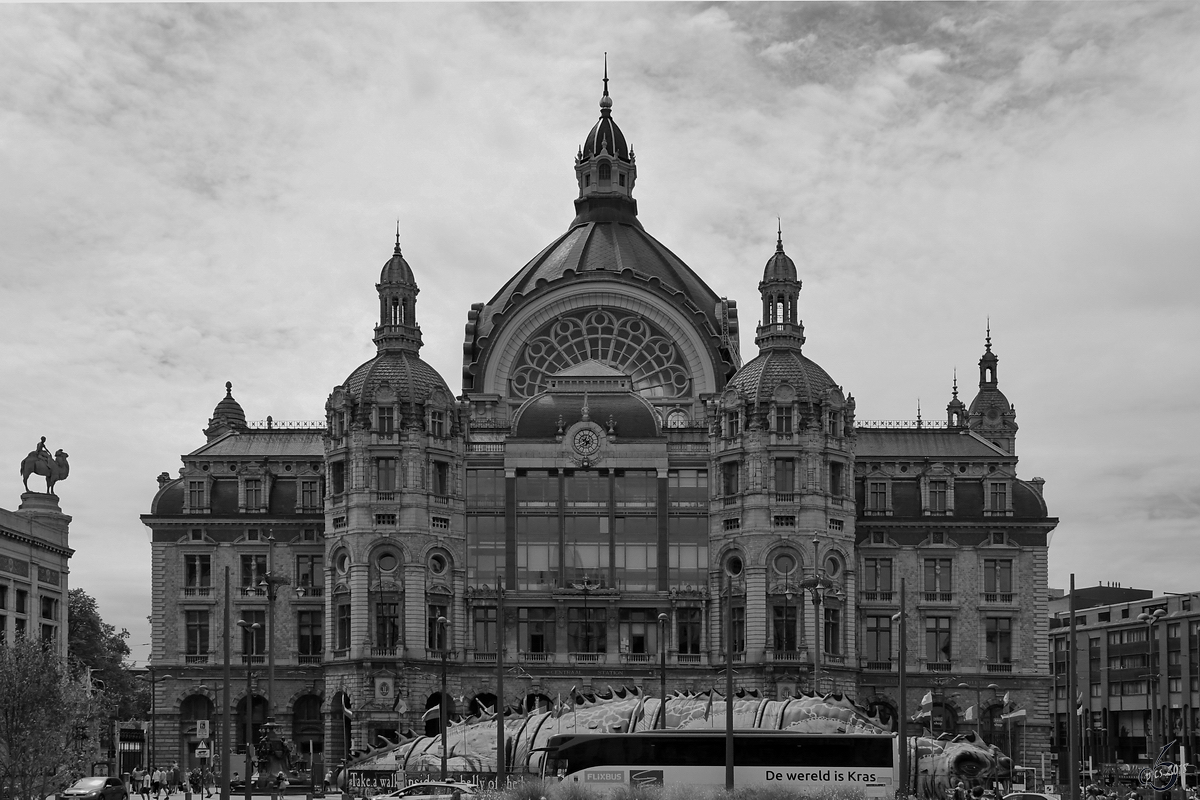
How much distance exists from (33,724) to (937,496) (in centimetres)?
6753

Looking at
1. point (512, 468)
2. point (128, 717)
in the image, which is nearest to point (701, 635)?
point (512, 468)

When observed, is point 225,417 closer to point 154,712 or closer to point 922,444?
point 154,712

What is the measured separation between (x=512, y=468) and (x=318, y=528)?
47.9ft

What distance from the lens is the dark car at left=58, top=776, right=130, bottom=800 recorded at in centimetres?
7894

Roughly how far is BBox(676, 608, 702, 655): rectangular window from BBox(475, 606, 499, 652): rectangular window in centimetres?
1164

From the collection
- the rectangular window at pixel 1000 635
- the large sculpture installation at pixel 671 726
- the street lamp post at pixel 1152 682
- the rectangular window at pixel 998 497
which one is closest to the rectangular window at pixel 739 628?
the rectangular window at pixel 1000 635

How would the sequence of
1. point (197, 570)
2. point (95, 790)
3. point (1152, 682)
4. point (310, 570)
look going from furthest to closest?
point (310, 570) < point (197, 570) < point (1152, 682) < point (95, 790)

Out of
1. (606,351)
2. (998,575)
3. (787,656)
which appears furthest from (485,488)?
(998,575)

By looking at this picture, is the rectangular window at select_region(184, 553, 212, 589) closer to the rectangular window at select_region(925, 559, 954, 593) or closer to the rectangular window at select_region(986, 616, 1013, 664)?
the rectangular window at select_region(925, 559, 954, 593)

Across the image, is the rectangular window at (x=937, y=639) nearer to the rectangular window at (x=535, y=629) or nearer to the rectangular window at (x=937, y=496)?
the rectangular window at (x=937, y=496)

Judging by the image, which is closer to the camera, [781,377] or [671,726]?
[671,726]

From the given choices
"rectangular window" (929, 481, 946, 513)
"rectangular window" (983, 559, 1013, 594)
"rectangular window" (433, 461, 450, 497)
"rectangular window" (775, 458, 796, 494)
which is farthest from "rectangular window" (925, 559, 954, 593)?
"rectangular window" (433, 461, 450, 497)

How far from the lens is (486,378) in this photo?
125m

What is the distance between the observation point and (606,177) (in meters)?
138
